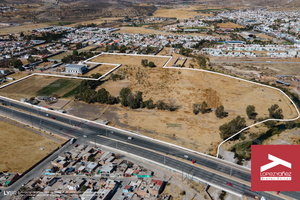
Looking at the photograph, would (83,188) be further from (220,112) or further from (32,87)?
(32,87)

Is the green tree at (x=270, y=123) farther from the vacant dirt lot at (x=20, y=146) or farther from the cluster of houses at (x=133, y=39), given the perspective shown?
the cluster of houses at (x=133, y=39)

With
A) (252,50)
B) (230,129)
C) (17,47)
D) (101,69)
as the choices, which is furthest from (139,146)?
(17,47)

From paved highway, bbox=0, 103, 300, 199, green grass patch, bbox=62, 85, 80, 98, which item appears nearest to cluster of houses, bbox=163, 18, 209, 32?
green grass patch, bbox=62, 85, 80, 98

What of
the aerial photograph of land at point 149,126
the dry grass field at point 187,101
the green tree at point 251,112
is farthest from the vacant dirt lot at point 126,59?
the green tree at point 251,112

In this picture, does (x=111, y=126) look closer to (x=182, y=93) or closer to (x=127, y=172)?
(x=127, y=172)

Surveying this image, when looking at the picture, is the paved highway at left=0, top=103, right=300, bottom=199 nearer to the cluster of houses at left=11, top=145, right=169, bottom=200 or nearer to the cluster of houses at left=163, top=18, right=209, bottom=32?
the cluster of houses at left=11, top=145, right=169, bottom=200

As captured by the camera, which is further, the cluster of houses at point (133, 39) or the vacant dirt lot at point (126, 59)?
the cluster of houses at point (133, 39)
